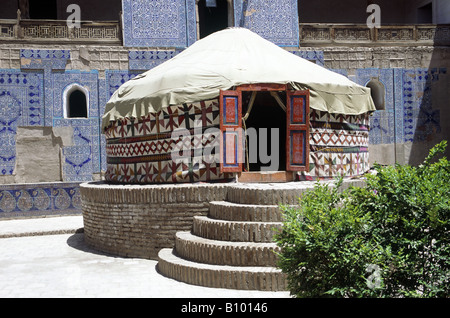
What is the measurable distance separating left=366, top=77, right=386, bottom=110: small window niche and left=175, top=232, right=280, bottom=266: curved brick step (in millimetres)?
7421

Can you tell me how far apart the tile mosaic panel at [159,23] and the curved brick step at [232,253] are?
21.2ft

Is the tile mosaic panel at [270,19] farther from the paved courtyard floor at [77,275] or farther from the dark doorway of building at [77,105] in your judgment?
the paved courtyard floor at [77,275]

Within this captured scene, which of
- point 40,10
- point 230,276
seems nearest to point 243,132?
point 230,276

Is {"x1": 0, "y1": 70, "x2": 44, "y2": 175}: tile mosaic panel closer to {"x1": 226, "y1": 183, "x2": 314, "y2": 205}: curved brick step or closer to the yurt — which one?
the yurt

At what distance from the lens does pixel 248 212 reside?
4.52 m

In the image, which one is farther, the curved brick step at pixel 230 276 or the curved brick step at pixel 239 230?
the curved brick step at pixel 239 230

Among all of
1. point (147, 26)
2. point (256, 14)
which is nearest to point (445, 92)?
point (256, 14)

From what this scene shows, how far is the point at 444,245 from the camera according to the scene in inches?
97.7

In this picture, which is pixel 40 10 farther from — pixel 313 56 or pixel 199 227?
pixel 199 227

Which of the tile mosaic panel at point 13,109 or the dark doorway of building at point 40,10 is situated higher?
the dark doorway of building at point 40,10

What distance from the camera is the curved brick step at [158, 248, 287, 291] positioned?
13.2ft

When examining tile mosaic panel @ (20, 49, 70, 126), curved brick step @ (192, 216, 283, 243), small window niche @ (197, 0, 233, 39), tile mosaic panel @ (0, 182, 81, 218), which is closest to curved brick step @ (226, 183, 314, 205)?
curved brick step @ (192, 216, 283, 243)

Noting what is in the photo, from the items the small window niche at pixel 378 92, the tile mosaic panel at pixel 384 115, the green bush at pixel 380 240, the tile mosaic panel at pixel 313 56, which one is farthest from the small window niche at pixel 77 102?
the green bush at pixel 380 240

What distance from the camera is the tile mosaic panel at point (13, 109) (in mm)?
9578
